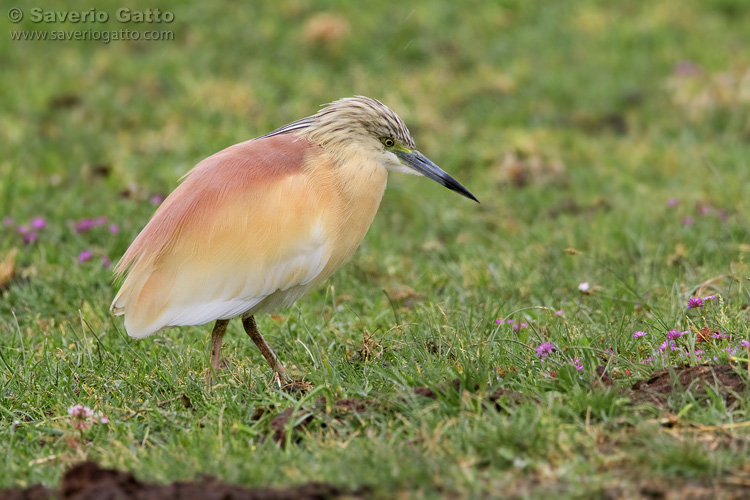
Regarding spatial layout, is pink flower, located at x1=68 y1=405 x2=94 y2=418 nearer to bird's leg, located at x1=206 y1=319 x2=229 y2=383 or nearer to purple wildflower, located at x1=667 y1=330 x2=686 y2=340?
bird's leg, located at x1=206 y1=319 x2=229 y2=383

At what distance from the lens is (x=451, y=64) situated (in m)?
10.7

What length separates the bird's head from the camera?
4.81 metres

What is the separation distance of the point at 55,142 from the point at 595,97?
5.29 meters

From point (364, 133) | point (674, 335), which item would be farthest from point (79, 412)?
point (674, 335)

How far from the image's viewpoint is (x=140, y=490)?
3199 mm

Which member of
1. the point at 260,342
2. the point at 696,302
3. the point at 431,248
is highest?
the point at 696,302

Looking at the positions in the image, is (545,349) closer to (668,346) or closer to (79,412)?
(668,346)

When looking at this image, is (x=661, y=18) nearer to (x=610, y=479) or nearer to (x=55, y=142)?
(x=55, y=142)

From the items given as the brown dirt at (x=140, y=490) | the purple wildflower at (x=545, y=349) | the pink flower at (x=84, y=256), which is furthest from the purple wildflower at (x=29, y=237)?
the purple wildflower at (x=545, y=349)

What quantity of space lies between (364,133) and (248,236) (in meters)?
0.79

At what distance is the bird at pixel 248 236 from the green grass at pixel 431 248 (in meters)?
0.31

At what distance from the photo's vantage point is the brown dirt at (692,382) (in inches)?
148

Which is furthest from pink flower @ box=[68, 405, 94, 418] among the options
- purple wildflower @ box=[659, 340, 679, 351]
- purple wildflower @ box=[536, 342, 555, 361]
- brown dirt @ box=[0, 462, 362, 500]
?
purple wildflower @ box=[659, 340, 679, 351]

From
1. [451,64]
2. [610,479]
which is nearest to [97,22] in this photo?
[451,64]
